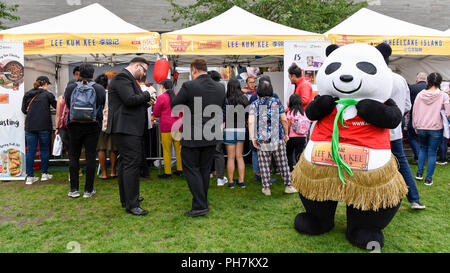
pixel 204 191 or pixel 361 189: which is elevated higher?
pixel 361 189

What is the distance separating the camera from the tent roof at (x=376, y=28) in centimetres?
672

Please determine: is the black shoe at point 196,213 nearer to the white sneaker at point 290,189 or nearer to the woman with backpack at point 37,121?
the white sneaker at point 290,189

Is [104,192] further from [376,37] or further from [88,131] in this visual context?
[376,37]

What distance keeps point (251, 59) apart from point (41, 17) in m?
9.55

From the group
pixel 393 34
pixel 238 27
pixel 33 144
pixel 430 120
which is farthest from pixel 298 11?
pixel 33 144

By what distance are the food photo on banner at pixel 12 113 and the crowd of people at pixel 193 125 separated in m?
0.20

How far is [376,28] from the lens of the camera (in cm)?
692

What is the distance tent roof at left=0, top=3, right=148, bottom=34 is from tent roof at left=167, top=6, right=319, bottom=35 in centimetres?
113

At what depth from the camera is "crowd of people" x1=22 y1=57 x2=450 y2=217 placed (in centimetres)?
374

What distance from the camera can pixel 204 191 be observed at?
392 centimetres

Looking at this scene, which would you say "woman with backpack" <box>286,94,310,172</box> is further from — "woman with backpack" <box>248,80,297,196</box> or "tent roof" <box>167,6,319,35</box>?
"tent roof" <box>167,6,319,35</box>

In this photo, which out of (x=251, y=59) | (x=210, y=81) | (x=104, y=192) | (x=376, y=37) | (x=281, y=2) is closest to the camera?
(x=210, y=81)

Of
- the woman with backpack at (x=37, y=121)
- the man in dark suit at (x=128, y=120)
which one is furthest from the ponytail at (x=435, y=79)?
the woman with backpack at (x=37, y=121)
